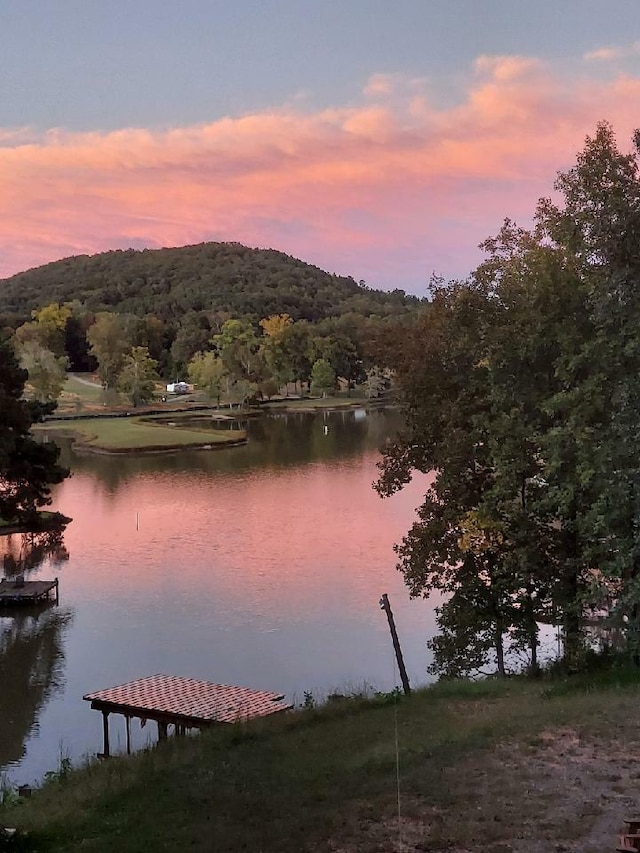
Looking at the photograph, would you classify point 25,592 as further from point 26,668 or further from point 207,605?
point 207,605

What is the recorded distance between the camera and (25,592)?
19469 millimetres

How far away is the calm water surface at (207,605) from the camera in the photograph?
14.3 meters

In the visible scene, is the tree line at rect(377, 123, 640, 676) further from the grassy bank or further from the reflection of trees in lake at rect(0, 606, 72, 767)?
the reflection of trees in lake at rect(0, 606, 72, 767)

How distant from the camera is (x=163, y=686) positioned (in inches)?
479

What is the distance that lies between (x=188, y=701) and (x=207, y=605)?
24.2 ft

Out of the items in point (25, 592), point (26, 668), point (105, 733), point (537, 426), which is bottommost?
point (26, 668)

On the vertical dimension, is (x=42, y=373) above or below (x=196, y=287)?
below

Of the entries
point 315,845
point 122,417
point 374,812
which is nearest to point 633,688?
point 374,812

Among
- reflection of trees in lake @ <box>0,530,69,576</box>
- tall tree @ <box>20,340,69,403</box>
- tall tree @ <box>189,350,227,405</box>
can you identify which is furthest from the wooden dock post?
tall tree @ <box>189,350,227,405</box>

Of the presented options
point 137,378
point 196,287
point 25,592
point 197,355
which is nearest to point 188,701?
point 25,592

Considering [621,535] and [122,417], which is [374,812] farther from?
[122,417]

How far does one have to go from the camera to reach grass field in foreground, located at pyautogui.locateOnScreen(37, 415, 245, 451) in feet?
160

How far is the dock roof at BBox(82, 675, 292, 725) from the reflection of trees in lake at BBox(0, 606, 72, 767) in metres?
1.89

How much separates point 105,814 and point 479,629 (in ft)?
23.7
